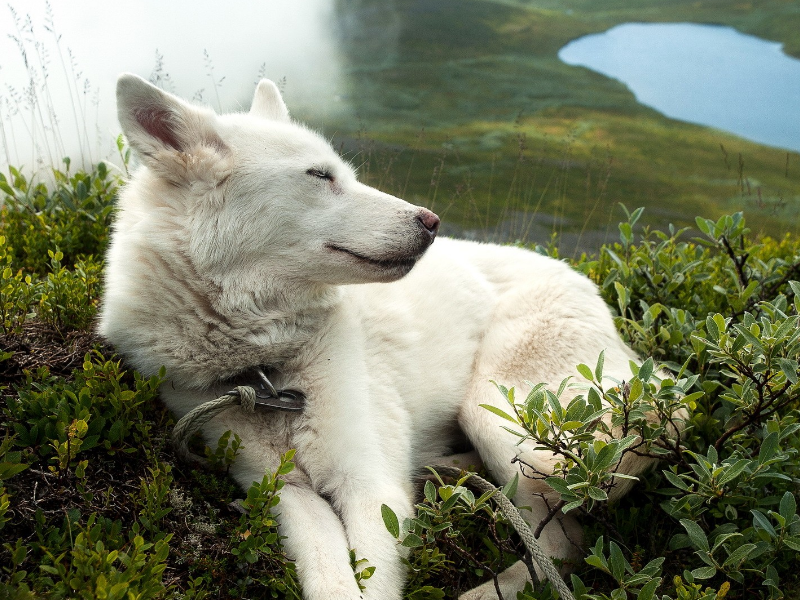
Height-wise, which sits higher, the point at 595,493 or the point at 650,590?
the point at 595,493

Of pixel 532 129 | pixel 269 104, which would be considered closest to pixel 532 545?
pixel 269 104

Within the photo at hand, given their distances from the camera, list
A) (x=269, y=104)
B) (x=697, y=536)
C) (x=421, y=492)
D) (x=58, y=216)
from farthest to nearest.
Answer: (x=58, y=216) → (x=269, y=104) → (x=421, y=492) → (x=697, y=536)

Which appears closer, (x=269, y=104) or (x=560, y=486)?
(x=560, y=486)

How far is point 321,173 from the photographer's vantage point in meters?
2.63

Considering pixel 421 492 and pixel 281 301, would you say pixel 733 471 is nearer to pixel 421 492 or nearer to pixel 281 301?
pixel 421 492

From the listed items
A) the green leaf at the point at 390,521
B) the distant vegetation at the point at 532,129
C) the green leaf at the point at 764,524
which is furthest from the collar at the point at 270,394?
the distant vegetation at the point at 532,129

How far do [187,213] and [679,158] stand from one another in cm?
745

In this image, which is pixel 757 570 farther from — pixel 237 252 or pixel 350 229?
pixel 237 252

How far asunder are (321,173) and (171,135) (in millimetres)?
563

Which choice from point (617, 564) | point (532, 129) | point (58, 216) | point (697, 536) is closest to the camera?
point (617, 564)

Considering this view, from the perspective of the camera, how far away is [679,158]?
27.8 feet

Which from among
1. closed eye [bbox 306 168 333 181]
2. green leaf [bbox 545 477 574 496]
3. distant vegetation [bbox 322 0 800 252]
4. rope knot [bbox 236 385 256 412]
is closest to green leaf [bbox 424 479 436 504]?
green leaf [bbox 545 477 574 496]

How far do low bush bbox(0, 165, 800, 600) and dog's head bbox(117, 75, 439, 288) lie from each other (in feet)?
1.79

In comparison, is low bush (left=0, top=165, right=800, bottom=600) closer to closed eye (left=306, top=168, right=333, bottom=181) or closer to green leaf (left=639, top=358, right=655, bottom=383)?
green leaf (left=639, top=358, right=655, bottom=383)
